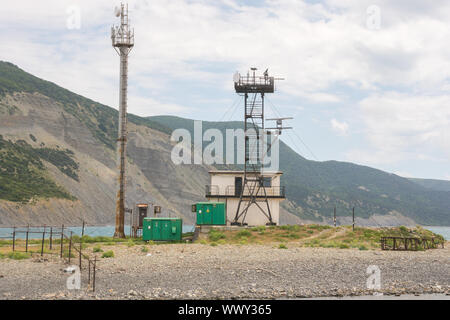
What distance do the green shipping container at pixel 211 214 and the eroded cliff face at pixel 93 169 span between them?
67.5m

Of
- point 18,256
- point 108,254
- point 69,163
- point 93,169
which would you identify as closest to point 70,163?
point 69,163

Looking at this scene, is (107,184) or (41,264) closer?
(41,264)

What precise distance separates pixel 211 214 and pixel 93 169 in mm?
94883

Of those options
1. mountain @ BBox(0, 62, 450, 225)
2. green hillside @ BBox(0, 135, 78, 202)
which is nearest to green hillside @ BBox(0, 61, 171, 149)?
mountain @ BBox(0, 62, 450, 225)

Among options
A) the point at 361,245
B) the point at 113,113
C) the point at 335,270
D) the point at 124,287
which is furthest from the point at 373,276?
the point at 113,113

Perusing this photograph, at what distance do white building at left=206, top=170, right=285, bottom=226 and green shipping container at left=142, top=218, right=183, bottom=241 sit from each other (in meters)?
6.42

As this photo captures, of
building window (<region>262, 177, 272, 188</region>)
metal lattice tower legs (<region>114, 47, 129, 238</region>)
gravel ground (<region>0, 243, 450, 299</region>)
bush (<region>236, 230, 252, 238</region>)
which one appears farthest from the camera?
building window (<region>262, 177, 272, 188</region>)

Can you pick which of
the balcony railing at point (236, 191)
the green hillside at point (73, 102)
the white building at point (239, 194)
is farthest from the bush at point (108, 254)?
the green hillside at point (73, 102)

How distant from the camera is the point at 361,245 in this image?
3616cm

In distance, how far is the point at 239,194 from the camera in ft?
157

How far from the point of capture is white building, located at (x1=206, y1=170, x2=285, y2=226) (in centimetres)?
4706

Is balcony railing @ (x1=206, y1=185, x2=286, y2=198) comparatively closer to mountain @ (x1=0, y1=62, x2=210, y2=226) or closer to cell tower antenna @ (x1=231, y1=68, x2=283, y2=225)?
cell tower antenna @ (x1=231, y1=68, x2=283, y2=225)
